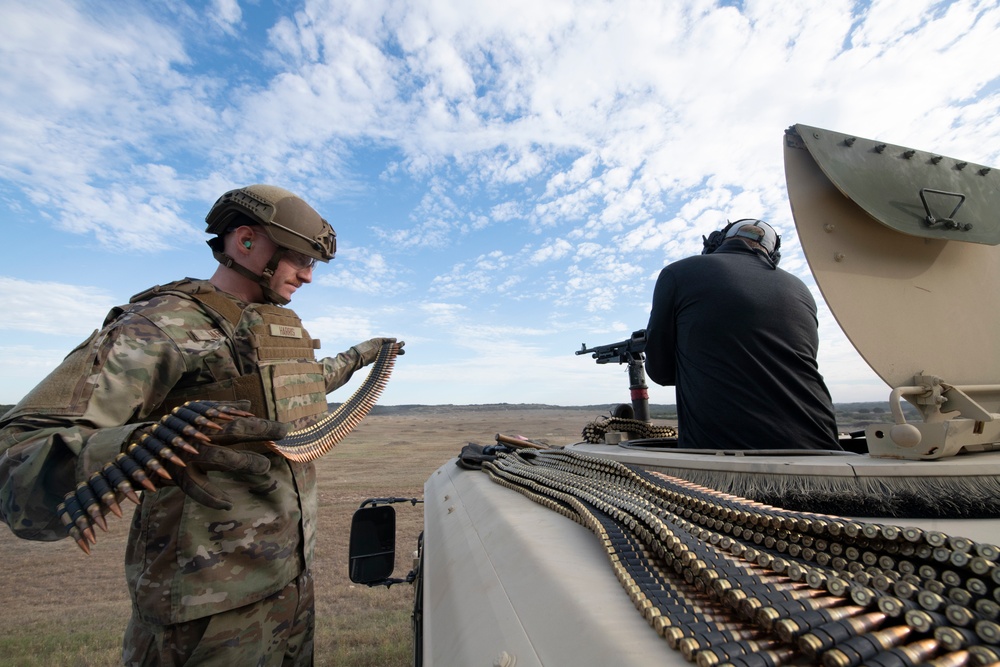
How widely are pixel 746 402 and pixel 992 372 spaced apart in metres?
1.17

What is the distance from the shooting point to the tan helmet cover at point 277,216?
2.72m

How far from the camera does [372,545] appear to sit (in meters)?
4.25

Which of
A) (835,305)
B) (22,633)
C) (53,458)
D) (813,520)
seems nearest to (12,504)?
(53,458)

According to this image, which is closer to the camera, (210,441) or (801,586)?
(801,586)

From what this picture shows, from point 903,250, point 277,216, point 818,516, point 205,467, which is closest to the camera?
point 818,516

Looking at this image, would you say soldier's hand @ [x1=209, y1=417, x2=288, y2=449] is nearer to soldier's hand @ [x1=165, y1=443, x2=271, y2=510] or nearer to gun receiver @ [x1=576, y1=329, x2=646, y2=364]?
soldier's hand @ [x1=165, y1=443, x2=271, y2=510]

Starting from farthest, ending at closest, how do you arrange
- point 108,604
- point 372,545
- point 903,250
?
point 108,604, point 372,545, point 903,250

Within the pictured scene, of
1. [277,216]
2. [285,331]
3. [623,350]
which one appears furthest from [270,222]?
[623,350]

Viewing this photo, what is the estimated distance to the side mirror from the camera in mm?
4180

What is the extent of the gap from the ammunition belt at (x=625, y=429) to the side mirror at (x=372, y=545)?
168 cm

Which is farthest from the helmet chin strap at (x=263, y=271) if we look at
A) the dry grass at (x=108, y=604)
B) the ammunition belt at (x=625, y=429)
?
the dry grass at (x=108, y=604)

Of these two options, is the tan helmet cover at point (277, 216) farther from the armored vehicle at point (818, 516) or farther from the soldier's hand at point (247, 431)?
the armored vehicle at point (818, 516)

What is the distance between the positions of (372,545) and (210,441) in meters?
2.68

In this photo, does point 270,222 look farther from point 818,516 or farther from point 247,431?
point 818,516
